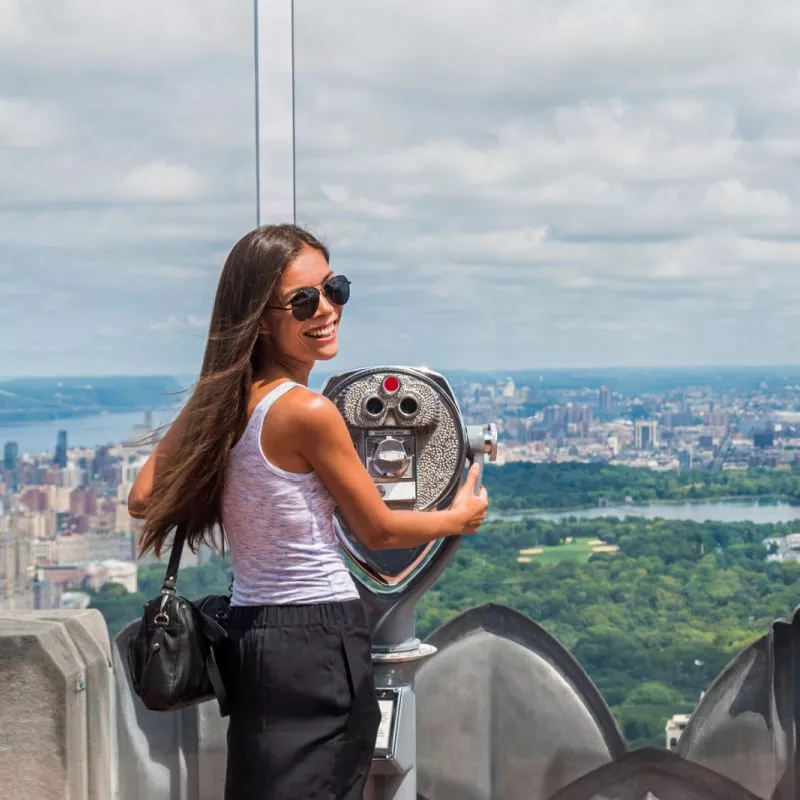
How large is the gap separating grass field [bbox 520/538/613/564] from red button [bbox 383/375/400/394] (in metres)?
0.81

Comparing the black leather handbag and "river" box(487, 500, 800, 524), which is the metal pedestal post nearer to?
the black leather handbag

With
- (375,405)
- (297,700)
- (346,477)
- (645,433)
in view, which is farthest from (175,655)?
(645,433)

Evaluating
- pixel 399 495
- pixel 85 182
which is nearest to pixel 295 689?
pixel 399 495

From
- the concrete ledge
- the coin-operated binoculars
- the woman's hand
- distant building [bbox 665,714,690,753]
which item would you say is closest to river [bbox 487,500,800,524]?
distant building [bbox 665,714,690,753]

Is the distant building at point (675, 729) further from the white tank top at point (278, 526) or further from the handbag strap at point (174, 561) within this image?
the handbag strap at point (174, 561)

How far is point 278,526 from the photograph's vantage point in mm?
1543

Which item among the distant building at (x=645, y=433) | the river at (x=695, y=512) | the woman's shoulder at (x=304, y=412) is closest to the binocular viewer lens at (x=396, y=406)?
the woman's shoulder at (x=304, y=412)

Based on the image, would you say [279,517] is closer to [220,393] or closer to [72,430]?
[220,393]

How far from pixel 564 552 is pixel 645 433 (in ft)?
1.13

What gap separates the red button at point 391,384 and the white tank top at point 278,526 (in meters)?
0.41

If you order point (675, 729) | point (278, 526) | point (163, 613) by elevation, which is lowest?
point (675, 729)

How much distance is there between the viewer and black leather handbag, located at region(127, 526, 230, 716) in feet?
5.08

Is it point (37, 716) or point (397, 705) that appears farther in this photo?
point (37, 716)

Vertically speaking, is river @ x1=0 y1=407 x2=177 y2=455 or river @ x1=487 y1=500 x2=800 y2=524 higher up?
river @ x1=0 y1=407 x2=177 y2=455
